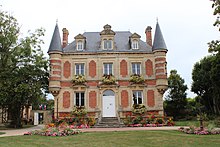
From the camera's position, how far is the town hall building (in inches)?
836

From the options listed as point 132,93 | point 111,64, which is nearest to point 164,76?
point 132,93

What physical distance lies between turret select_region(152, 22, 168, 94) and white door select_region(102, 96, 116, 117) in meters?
4.55

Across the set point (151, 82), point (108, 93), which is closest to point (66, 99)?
point (108, 93)

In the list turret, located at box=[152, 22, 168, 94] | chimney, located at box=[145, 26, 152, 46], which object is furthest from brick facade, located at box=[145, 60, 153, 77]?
chimney, located at box=[145, 26, 152, 46]

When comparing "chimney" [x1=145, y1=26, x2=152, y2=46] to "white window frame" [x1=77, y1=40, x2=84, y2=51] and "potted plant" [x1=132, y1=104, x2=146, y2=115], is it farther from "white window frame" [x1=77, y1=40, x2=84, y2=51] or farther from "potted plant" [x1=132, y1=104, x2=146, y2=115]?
"white window frame" [x1=77, y1=40, x2=84, y2=51]

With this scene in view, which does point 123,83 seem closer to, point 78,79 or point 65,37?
point 78,79

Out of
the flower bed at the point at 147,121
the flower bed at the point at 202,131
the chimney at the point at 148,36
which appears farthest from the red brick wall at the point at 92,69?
the flower bed at the point at 202,131

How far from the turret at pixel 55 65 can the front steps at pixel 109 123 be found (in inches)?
200

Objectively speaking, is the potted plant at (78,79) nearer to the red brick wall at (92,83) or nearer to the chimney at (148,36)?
the red brick wall at (92,83)

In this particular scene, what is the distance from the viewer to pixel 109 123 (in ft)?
64.1

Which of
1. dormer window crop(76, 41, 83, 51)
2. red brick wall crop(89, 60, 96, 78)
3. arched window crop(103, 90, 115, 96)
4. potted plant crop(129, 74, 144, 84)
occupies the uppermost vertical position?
dormer window crop(76, 41, 83, 51)

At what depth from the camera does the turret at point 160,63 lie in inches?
832

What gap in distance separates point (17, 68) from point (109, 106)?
30.4ft

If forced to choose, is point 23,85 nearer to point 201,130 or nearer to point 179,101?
point 201,130
